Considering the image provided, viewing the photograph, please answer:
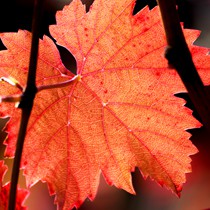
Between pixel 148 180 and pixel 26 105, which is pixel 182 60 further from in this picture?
pixel 148 180

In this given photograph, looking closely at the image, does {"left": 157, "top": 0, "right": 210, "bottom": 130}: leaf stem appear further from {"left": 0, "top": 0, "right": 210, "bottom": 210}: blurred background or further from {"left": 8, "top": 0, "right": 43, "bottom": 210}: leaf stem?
{"left": 0, "top": 0, "right": 210, "bottom": 210}: blurred background

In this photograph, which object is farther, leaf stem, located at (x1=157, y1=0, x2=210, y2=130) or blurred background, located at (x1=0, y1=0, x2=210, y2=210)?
blurred background, located at (x1=0, y1=0, x2=210, y2=210)

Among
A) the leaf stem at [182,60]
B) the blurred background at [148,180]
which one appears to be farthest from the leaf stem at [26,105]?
the blurred background at [148,180]

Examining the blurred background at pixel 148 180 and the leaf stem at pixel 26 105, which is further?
the blurred background at pixel 148 180

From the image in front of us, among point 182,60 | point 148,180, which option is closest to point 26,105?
point 182,60

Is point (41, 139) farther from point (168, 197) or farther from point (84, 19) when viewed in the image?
point (168, 197)

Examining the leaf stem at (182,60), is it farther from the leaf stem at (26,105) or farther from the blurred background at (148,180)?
the blurred background at (148,180)

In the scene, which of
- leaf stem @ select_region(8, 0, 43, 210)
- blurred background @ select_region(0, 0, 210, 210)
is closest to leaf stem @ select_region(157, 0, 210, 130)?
leaf stem @ select_region(8, 0, 43, 210)
